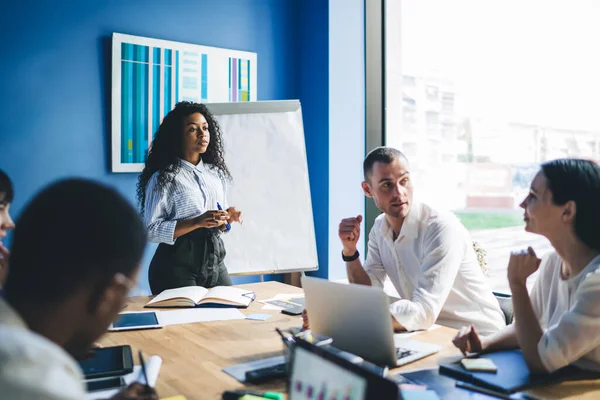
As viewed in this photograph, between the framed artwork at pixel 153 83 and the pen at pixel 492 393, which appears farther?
the framed artwork at pixel 153 83

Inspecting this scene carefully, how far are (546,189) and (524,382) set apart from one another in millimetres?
536

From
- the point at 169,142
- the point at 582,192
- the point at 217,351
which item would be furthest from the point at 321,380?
the point at 169,142

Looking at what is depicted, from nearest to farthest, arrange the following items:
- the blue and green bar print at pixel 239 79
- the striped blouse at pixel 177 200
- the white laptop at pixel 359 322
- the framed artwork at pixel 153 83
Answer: the white laptop at pixel 359 322
the striped blouse at pixel 177 200
the framed artwork at pixel 153 83
the blue and green bar print at pixel 239 79

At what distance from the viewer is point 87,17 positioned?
3182 millimetres

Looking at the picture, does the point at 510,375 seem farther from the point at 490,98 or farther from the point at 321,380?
the point at 490,98

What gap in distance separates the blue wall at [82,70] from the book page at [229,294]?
3.51ft

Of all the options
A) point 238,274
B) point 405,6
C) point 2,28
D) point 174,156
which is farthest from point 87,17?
point 405,6

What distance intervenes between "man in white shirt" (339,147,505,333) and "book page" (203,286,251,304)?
47cm

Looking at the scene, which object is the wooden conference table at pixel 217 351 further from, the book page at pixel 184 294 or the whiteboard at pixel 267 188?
the whiteboard at pixel 267 188

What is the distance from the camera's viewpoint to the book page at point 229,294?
2176 mm

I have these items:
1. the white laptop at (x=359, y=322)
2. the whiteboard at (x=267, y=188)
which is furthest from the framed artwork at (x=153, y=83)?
the white laptop at (x=359, y=322)

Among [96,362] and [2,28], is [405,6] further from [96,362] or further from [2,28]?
[96,362]

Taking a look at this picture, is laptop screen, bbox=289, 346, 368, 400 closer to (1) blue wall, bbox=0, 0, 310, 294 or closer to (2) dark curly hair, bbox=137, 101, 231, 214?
(2) dark curly hair, bbox=137, 101, 231, 214

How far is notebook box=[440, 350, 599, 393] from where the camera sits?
1239mm
